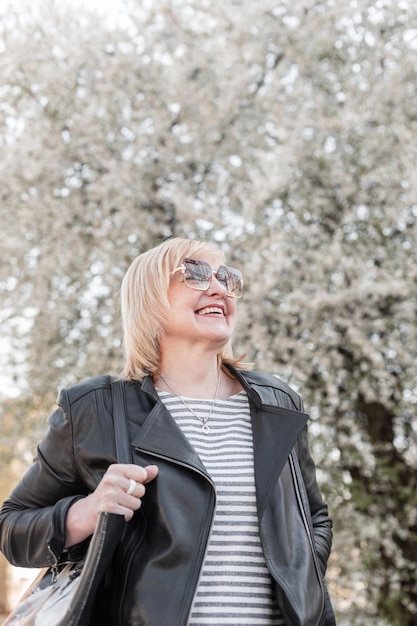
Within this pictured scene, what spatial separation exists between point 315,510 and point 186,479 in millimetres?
579

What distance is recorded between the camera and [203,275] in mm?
2279

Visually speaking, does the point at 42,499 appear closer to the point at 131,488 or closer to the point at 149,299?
the point at 131,488

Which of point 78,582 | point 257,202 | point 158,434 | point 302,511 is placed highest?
point 257,202

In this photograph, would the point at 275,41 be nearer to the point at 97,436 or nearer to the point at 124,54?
the point at 124,54

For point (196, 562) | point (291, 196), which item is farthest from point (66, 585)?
point (291, 196)

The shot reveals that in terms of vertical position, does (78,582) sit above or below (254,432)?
below

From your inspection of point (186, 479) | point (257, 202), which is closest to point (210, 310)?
point (186, 479)

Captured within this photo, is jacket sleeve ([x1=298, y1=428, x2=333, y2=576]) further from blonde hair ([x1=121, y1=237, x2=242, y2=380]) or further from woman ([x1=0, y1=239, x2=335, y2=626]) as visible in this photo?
blonde hair ([x1=121, y1=237, x2=242, y2=380])

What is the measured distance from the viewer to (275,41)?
19.4ft

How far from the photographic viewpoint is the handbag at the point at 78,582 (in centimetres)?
175

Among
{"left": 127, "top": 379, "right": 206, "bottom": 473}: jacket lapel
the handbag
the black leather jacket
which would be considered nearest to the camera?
the handbag

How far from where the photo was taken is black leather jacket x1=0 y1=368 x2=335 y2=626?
1851 millimetres

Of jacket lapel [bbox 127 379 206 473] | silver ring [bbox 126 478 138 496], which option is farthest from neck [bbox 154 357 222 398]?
silver ring [bbox 126 478 138 496]

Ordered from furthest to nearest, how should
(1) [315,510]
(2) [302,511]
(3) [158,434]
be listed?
(1) [315,510] < (2) [302,511] < (3) [158,434]
